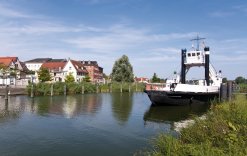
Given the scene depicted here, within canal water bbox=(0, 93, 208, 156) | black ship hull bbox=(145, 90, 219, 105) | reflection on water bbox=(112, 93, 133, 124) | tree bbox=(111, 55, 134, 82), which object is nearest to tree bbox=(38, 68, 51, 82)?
tree bbox=(111, 55, 134, 82)

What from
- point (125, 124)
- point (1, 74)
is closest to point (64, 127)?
point (125, 124)

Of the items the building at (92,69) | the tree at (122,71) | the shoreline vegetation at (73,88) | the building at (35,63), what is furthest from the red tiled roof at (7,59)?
the building at (35,63)

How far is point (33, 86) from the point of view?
53719 mm

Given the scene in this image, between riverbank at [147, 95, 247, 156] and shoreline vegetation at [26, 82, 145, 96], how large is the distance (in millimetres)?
43320

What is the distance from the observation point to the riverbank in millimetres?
8727

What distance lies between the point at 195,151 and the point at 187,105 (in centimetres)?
2924

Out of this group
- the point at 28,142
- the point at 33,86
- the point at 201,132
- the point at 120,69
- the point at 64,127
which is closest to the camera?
the point at 201,132

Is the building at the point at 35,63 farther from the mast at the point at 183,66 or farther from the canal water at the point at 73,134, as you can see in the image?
the canal water at the point at 73,134

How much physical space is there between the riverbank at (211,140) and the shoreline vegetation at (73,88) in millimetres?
43320

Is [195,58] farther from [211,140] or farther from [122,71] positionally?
[122,71]

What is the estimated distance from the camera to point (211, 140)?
10586mm

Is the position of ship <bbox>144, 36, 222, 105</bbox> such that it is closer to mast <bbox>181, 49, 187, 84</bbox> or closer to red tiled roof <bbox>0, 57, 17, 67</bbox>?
mast <bbox>181, 49, 187, 84</bbox>

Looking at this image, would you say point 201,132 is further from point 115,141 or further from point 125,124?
point 125,124

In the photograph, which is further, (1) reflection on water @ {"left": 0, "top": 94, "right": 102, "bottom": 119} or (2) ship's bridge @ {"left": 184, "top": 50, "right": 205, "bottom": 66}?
(2) ship's bridge @ {"left": 184, "top": 50, "right": 205, "bottom": 66}
